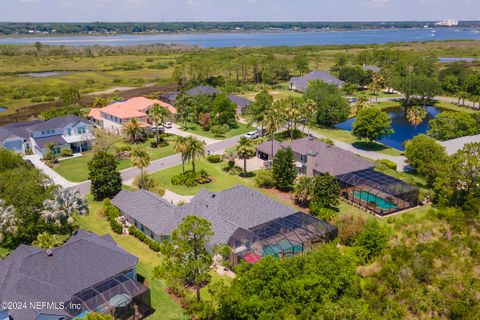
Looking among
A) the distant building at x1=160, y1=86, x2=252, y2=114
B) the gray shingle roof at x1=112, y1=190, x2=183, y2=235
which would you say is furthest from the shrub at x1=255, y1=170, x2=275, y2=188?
the distant building at x1=160, y1=86, x2=252, y2=114

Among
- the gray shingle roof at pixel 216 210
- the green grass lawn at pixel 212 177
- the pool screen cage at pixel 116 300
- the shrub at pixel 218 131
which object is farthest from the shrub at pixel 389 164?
the pool screen cage at pixel 116 300

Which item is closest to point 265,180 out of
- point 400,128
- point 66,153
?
point 66,153

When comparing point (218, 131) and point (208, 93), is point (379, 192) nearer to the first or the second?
point (218, 131)

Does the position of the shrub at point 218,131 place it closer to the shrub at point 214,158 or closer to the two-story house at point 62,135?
the shrub at point 214,158

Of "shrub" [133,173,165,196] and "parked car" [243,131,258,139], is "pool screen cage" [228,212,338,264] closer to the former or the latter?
"shrub" [133,173,165,196]

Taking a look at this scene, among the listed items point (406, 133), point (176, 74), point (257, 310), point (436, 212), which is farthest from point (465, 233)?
point (176, 74)

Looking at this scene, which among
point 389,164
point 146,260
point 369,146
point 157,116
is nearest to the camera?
point 146,260

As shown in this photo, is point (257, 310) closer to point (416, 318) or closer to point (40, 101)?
point (416, 318)
